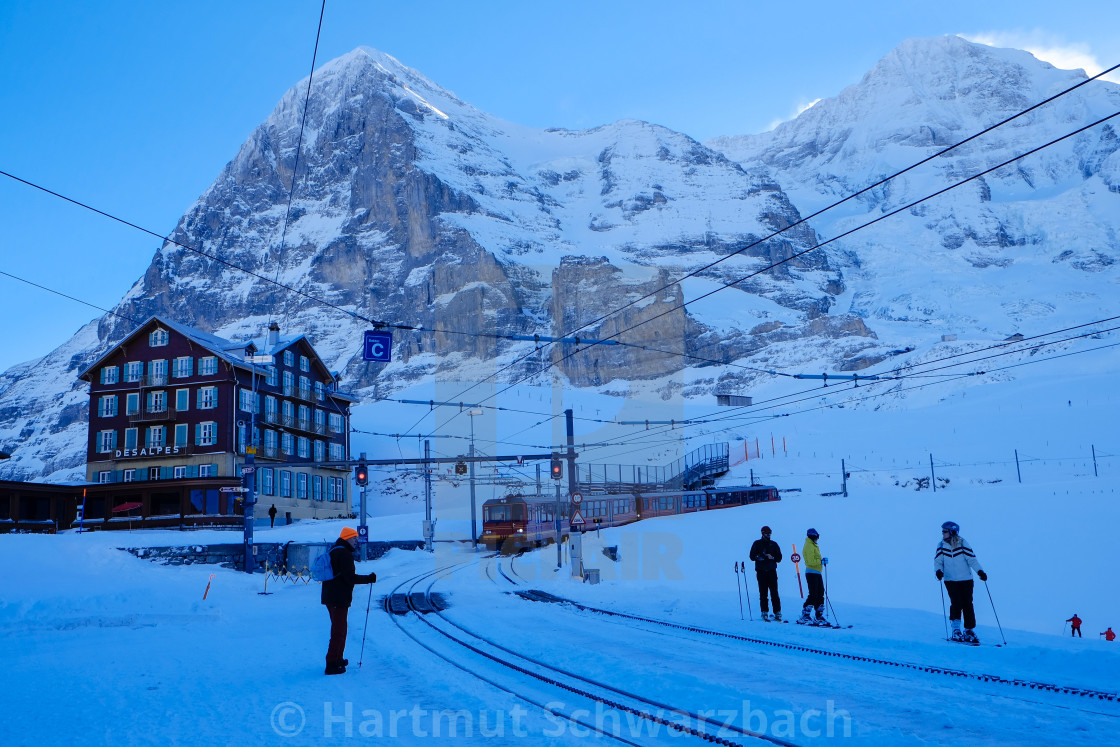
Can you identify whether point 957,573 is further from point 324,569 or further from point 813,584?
point 324,569

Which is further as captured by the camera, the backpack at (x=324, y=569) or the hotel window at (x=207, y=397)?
the hotel window at (x=207, y=397)

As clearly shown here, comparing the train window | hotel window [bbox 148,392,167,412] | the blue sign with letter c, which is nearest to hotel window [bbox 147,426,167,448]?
hotel window [bbox 148,392,167,412]

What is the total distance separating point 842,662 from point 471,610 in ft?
29.4

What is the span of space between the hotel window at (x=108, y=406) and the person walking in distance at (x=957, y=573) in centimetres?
5515

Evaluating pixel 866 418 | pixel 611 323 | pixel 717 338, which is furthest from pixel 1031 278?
pixel 866 418

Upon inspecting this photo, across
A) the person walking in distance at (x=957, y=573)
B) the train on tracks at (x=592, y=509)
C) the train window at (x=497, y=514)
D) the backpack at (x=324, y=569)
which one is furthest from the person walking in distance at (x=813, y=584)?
the train window at (x=497, y=514)

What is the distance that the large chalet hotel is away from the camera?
5141 cm

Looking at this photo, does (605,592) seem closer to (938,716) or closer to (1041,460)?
(938,716)

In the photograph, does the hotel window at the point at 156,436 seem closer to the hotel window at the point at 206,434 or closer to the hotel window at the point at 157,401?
the hotel window at the point at 157,401

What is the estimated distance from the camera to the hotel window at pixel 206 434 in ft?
171

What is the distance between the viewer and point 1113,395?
7075 cm

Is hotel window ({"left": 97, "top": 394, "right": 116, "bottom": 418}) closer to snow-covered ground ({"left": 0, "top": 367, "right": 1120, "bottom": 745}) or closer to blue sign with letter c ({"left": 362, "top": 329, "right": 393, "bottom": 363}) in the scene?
snow-covered ground ({"left": 0, "top": 367, "right": 1120, "bottom": 745})

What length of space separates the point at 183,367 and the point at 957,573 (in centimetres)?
5156

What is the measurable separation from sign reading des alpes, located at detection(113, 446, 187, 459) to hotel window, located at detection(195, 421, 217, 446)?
45.2 inches
